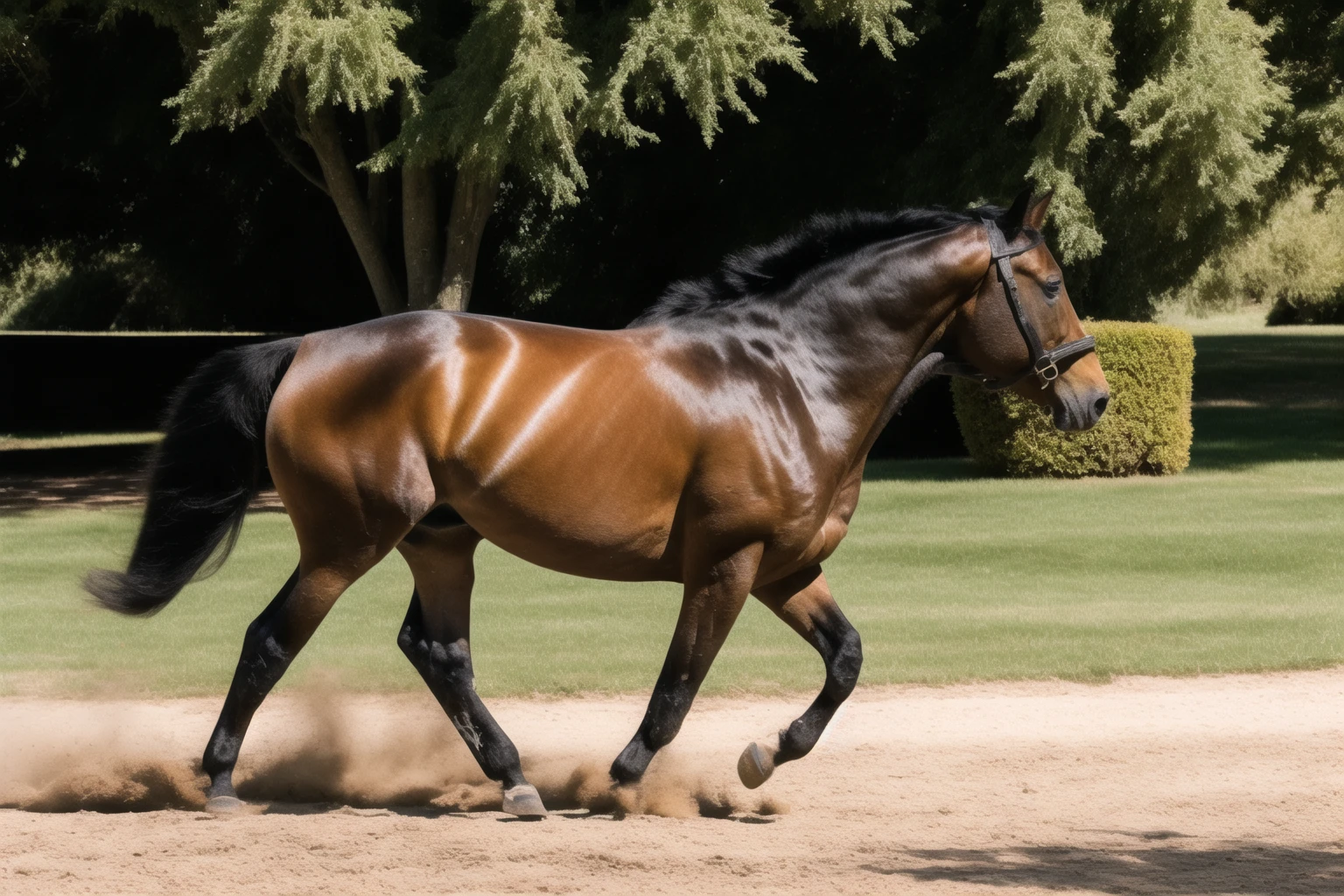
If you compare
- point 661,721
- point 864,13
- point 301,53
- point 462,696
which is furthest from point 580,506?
point 864,13

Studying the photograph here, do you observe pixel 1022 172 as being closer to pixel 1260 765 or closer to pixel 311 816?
pixel 1260 765

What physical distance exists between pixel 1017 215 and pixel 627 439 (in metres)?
1.72

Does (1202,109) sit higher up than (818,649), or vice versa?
(1202,109)

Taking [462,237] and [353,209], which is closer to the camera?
[462,237]

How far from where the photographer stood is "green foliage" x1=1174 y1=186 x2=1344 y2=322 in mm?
39438

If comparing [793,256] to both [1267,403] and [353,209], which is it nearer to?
[353,209]

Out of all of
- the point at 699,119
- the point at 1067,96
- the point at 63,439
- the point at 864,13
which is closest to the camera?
the point at 699,119

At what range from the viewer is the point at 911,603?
10.9 metres

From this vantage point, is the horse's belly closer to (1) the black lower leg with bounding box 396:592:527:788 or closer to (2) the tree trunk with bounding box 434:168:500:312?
(1) the black lower leg with bounding box 396:592:527:788

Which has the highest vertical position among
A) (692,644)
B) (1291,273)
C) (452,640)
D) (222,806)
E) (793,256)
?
(793,256)

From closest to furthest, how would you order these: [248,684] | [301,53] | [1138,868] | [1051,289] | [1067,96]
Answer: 1. [1138,868]
2. [248,684]
3. [1051,289]
4. [301,53]
5. [1067,96]

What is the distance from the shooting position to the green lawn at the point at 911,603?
879 centimetres

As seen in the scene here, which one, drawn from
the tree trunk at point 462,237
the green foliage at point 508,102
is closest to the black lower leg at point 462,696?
the green foliage at point 508,102

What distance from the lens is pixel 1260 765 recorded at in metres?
6.78
